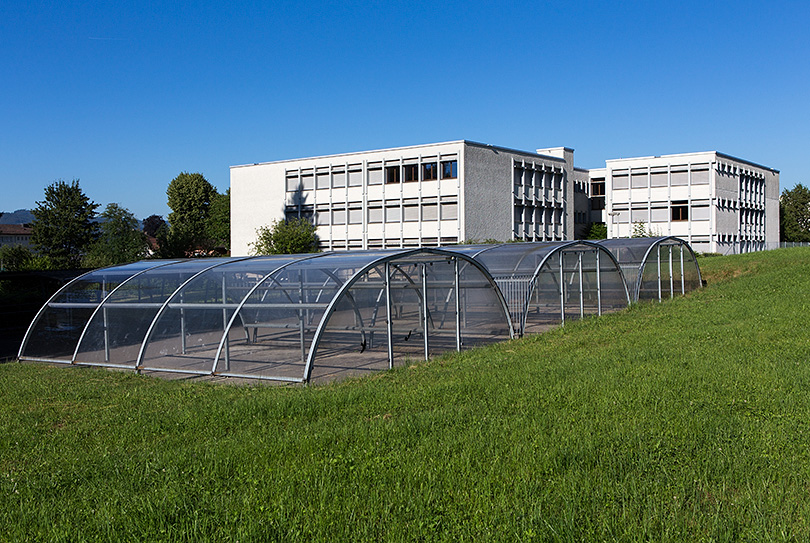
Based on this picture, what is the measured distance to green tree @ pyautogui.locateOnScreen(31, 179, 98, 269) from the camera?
61.0 m

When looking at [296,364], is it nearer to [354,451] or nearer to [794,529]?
[354,451]

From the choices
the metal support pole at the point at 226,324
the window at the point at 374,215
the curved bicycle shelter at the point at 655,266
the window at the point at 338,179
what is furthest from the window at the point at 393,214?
the metal support pole at the point at 226,324

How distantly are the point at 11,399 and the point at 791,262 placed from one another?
29500mm

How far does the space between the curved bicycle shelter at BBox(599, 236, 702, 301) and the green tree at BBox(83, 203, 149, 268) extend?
44.6 meters

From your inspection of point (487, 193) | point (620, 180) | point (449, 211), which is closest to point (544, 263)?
point (449, 211)

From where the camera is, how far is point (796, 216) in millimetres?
89812

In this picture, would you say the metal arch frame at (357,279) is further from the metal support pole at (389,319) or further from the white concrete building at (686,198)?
the white concrete building at (686,198)

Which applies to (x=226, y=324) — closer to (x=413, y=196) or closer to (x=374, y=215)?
(x=413, y=196)

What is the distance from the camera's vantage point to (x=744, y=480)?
561 centimetres

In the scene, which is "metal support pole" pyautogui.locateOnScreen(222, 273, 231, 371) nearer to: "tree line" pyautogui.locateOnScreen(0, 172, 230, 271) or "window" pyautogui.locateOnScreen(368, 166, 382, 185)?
"window" pyautogui.locateOnScreen(368, 166, 382, 185)

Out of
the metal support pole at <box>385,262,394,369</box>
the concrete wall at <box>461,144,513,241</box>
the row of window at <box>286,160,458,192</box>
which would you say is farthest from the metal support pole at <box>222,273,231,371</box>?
the row of window at <box>286,160,458,192</box>

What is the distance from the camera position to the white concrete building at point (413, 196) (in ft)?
160

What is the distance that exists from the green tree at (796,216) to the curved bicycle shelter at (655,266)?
68.2 meters

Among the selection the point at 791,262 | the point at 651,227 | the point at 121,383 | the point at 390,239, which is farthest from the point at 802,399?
the point at 651,227
